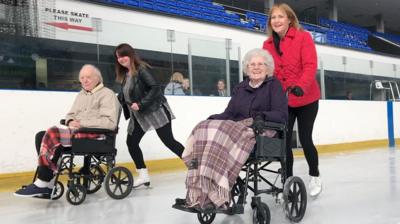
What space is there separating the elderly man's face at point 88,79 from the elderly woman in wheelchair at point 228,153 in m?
1.31

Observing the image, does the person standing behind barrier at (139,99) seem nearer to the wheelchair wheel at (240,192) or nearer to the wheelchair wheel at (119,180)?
the wheelchair wheel at (119,180)

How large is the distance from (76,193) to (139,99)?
2.64ft

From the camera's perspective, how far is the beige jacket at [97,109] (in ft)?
9.81

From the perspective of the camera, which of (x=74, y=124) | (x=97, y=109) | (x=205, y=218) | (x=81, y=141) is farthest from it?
(x=97, y=109)

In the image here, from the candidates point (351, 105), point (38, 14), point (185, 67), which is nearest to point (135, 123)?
point (38, 14)

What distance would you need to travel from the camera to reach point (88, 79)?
312cm

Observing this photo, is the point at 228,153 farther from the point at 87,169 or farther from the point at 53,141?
the point at 87,169

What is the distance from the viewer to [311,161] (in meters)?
2.77

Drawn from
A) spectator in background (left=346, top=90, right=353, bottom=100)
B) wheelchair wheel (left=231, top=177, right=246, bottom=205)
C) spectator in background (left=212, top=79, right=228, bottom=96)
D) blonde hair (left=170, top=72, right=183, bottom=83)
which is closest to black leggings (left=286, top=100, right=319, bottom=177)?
wheelchair wheel (left=231, top=177, right=246, bottom=205)

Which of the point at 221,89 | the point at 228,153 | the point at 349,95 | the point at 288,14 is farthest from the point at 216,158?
the point at 349,95

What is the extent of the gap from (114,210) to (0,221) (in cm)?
61

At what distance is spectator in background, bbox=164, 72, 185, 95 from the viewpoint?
18.8 ft

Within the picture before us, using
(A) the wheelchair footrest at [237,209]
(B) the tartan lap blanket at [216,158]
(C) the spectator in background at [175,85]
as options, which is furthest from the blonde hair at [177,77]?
(A) the wheelchair footrest at [237,209]

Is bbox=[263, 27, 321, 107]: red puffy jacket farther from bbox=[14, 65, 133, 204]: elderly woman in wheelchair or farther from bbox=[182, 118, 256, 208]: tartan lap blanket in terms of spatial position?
bbox=[14, 65, 133, 204]: elderly woman in wheelchair
